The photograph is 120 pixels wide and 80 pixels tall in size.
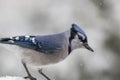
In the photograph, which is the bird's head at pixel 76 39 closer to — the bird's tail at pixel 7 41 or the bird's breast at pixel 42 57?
the bird's breast at pixel 42 57

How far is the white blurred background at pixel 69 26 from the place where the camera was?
10.5m

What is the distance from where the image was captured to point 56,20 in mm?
11156

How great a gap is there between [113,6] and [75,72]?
2276mm

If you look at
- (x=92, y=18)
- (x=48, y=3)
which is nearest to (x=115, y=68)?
(x=92, y=18)

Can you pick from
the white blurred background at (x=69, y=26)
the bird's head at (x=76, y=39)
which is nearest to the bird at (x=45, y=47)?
the bird's head at (x=76, y=39)

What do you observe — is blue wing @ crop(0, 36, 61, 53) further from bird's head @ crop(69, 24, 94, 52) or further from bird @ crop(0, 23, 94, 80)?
bird's head @ crop(69, 24, 94, 52)

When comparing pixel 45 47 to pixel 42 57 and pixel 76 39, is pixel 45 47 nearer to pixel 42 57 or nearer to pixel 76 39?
pixel 42 57

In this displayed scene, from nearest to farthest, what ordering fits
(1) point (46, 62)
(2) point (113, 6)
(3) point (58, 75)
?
(1) point (46, 62)
(3) point (58, 75)
(2) point (113, 6)

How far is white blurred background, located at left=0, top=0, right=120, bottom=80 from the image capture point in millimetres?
10547

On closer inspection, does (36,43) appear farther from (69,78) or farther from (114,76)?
(114,76)

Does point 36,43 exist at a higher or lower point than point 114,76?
higher

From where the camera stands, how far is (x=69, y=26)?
433 inches

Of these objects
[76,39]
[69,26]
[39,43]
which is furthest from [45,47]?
[69,26]

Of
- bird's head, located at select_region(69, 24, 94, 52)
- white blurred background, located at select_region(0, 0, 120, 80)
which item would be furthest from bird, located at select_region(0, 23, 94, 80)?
white blurred background, located at select_region(0, 0, 120, 80)
